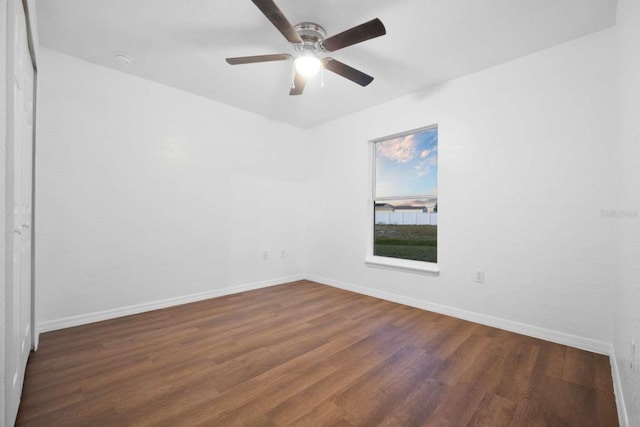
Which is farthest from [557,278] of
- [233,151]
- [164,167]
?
[164,167]

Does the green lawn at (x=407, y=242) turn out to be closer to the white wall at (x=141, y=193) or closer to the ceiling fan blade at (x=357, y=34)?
the white wall at (x=141, y=193)

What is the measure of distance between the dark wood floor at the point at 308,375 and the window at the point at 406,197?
1.15 metres

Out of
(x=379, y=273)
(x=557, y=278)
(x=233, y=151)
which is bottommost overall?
(x=379, y=273)

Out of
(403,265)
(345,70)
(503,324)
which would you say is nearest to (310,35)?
(345,70)

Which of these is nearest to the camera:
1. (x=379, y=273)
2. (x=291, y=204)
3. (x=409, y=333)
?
(x=409, y=333)

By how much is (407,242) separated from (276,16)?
3.11m

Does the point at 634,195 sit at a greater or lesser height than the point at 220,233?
greater

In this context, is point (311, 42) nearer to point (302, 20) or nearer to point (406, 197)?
point (302, 20)

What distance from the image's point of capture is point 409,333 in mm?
2609

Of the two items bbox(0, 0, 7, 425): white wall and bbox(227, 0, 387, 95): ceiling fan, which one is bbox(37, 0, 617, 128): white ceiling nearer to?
bbox(227, 0, 387, 95): ceiling fan

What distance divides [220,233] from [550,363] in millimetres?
3659

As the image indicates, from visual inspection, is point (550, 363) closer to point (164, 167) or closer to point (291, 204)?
point (291, 204)

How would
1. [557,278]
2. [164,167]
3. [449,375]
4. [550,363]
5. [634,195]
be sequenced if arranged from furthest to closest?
1. [164,167]
2. [557,278]
3. [550,363]
4. [449,375]
5. [634,195]

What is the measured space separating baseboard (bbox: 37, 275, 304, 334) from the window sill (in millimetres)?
1621
